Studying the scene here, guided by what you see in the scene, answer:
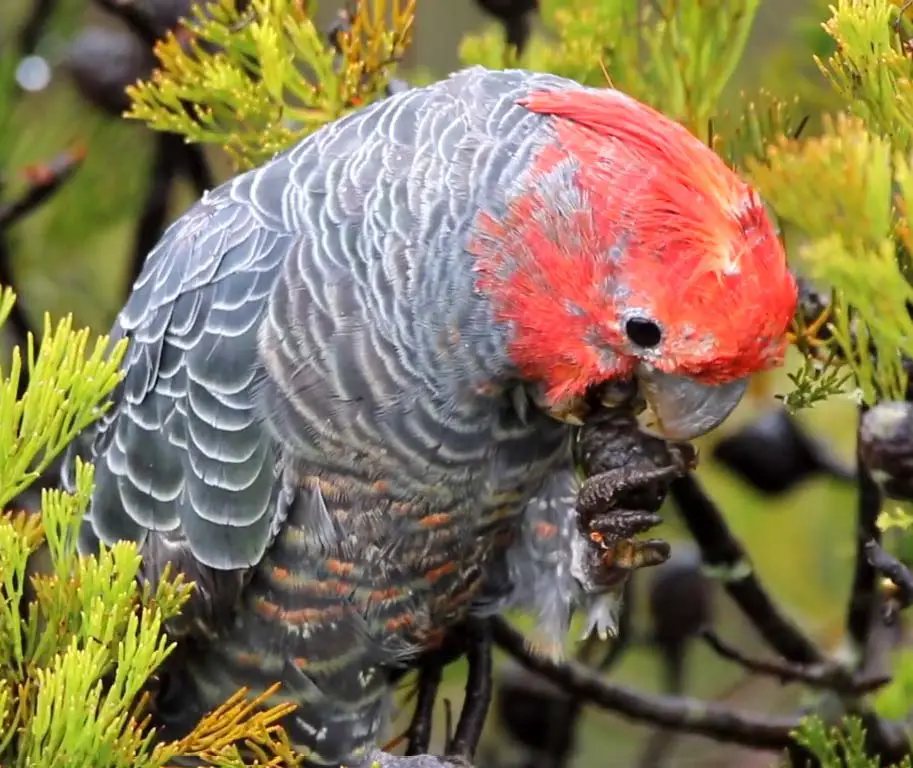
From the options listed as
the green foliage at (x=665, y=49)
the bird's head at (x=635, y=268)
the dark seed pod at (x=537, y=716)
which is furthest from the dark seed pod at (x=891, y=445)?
the dark seed pod at (x=537, y=716)

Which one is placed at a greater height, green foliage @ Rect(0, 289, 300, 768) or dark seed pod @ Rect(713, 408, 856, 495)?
green foliage @ Rect(0, 289, 300, 768)

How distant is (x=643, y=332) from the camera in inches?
27.2

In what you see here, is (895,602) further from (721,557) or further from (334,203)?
(334,203)

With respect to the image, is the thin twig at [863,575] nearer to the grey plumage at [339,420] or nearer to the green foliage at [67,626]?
the grey plumage at [339,420]

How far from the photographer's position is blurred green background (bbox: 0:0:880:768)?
4.32 feet

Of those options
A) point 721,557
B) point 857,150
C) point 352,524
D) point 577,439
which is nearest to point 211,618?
point 352,524

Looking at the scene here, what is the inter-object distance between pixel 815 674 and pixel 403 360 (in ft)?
1.60

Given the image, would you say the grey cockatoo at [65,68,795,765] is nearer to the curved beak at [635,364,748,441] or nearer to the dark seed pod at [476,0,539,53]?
the curved beak at [635,364,748,441]

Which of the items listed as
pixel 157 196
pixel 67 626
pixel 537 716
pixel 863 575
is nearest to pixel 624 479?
pixel 863 575

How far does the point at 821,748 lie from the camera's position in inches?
29.8

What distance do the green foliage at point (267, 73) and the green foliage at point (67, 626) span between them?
0.89 feet

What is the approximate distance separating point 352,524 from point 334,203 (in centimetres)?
26

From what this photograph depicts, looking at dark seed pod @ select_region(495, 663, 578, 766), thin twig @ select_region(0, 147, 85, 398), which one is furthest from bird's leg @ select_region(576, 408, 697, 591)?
thin twig @ select_region(0, 147, 85, 398)

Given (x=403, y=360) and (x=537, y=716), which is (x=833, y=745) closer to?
(x=403, y=360)
